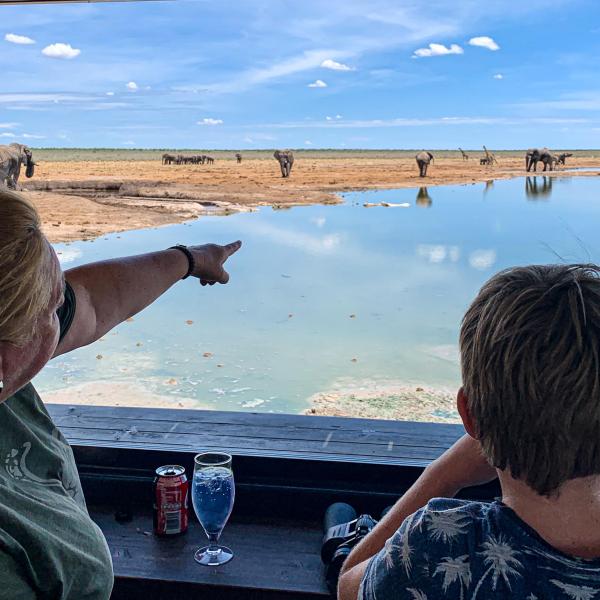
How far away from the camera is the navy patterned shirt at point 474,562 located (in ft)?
2.41

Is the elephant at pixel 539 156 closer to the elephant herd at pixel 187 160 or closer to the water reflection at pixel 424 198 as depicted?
the elephant herd at pixel 187 160

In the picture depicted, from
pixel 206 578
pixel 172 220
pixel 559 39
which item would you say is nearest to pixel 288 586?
pixel 206 578

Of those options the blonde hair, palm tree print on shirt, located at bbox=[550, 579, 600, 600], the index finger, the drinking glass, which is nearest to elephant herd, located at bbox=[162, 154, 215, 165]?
the index finger

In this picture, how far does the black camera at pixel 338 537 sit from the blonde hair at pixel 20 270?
726 mm

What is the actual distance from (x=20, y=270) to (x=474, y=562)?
1.97 feet

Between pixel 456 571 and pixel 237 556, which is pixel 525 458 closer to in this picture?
pixel 456 571

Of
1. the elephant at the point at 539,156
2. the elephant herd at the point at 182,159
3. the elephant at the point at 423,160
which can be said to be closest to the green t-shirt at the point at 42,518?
the elephant at the point at 423,160

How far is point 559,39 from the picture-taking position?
10.2ft

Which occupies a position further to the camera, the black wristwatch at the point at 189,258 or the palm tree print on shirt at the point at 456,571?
the black wristwatch at the point at 189,258

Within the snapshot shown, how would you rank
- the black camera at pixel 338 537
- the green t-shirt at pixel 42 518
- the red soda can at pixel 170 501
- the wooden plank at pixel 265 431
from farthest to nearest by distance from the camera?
the wooden plank at pixel 265 431
the red soda can at pixel 170 501
the black camera at pixel 338 537
the green t-shirt at pixel 42 518

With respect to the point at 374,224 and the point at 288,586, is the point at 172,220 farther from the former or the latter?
the point at 288,586

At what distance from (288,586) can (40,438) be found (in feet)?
1.72

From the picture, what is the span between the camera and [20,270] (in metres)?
0.89

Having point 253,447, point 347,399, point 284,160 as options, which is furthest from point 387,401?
point 284,160
